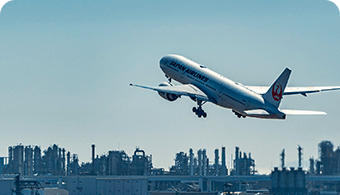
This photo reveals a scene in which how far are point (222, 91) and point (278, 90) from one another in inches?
312

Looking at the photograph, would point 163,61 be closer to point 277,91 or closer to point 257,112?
point 277,91

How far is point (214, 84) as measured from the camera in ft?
291

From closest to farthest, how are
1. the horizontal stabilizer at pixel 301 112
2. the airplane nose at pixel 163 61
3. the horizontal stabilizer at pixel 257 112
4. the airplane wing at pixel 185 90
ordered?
1. the horizontal stabilizer at pixel 257 112
2. the horizontal stabilizer at pixel 301 112
3. the airplane wing at pixel 185 90
4. the airplane nose at pixel 163 61

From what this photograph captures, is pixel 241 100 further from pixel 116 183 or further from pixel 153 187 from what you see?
pixel 153 187

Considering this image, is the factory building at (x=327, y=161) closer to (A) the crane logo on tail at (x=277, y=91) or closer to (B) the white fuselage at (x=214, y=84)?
(B) the white fuselage at (x=214, y=84)

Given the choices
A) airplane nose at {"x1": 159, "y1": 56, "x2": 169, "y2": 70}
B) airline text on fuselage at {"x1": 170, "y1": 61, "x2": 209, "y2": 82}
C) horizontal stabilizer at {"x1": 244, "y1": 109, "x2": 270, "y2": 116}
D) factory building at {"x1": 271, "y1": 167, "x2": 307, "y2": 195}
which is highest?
airplane nose at {"x1": 159, "y1": 56, "x2": 169, "y2": 70}

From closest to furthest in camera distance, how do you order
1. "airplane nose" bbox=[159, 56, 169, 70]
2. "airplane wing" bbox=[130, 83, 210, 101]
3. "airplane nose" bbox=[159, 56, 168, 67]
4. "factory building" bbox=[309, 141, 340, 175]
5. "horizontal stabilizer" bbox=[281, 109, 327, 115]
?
1. "horizontal stabilizer" bbox=[281, 109, 327, 115]
2. "airplane wing" bbox=[130, 83, 210, 101]
3. "airplane nose" bbox=[159, 56, 169, 70]
4. "airplane nose" bbox=[159, 56, 168, 67]
5. "factory building" bbox=[309, 141, 340, 175]

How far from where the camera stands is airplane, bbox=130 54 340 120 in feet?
267

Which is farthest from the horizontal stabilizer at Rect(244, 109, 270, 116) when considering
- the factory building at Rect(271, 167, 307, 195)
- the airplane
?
the factory building at Rect(271, 167, 307, 195)

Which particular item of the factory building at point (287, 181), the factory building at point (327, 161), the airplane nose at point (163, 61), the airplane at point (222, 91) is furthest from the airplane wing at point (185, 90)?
the factory building at point (327, 161)

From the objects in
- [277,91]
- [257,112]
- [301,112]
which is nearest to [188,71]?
[277,91]

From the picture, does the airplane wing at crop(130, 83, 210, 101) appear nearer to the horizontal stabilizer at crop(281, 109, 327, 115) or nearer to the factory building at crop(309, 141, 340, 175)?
the horizontal stabilizer at crop(281, 109, 327, 115)

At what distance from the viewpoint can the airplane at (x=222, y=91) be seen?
3206 inches

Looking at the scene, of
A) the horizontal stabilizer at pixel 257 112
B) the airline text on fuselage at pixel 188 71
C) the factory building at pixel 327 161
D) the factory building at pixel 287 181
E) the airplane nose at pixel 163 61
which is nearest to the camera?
the horizontal stabilizer at pixel 257 112
